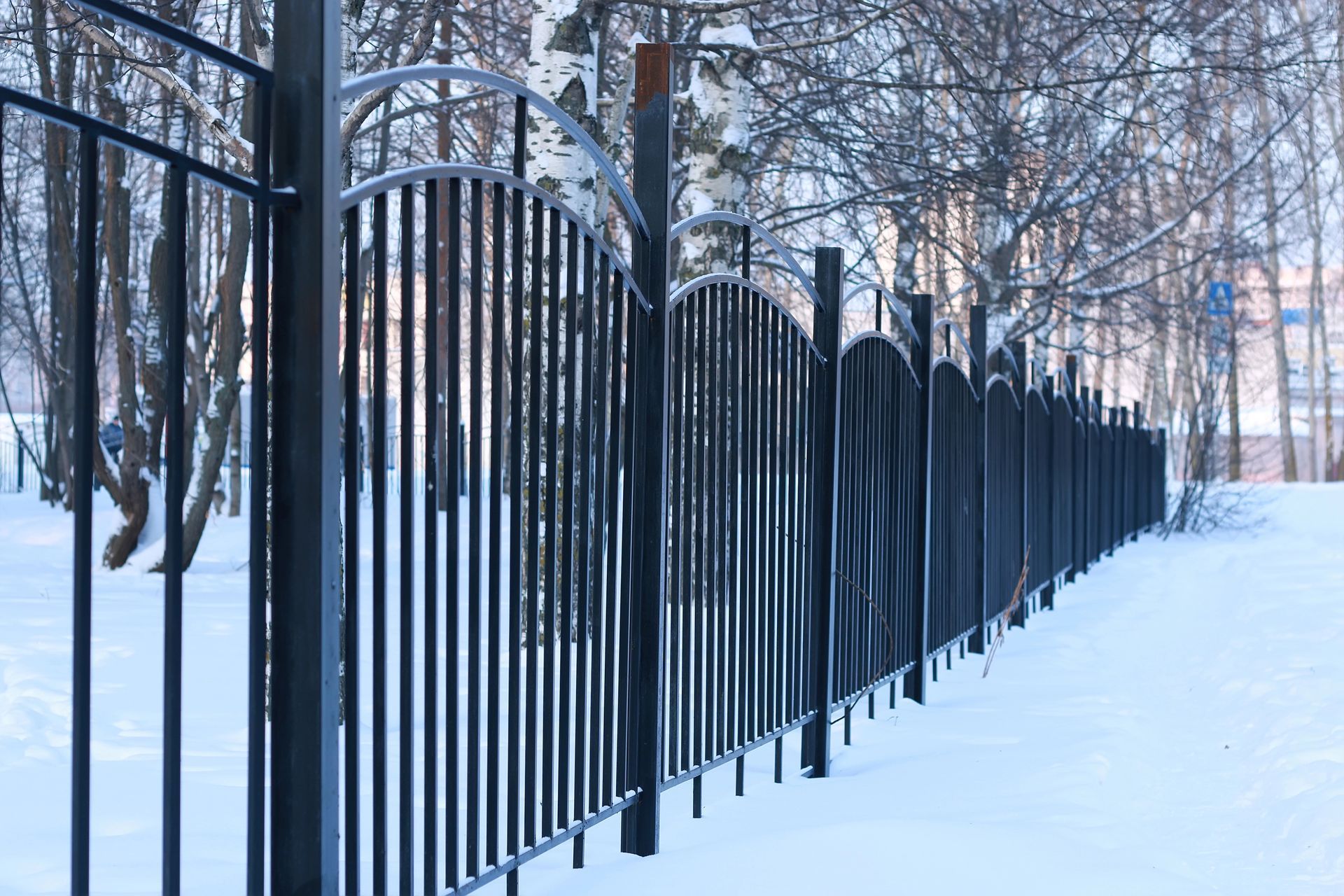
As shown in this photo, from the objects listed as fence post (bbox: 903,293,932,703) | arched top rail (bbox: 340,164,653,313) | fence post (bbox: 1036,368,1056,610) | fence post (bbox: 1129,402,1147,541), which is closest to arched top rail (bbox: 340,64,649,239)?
arched top rail (bbox: 340,164,653,313)

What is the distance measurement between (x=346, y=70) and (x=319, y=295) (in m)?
3.54

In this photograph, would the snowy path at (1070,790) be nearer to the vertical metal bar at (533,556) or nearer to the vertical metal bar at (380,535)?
the vertical metal bar at (533,556)

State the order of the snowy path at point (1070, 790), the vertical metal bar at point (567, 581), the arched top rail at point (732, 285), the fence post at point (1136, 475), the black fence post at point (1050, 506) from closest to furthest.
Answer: the vertical metal bar at point (567, 581)
the snowy path at point (1070, 790)
the arched top rail at point (732, 285)
the black fence post at point (1050, 506)
the fence post at point (1136, 475)

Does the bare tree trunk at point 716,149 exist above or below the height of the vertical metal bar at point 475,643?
above

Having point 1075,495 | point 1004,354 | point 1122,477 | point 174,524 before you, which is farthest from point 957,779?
point 1122,477

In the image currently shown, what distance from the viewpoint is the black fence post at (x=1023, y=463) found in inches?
359

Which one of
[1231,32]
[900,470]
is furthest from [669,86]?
[1231,32]

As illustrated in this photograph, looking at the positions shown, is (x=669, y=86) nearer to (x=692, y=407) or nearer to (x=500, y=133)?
(x=692, y=407)

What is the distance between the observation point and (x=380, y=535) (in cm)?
229

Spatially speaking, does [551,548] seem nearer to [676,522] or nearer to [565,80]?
[676,522]

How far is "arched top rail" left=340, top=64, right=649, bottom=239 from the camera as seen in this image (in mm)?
2215

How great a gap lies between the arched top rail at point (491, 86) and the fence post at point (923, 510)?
2.99m

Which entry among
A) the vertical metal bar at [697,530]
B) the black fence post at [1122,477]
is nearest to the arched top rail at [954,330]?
the vertical metal bar at [697,530]

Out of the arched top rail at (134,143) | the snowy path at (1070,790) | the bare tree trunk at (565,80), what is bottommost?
the snowy path at (1070,790)
